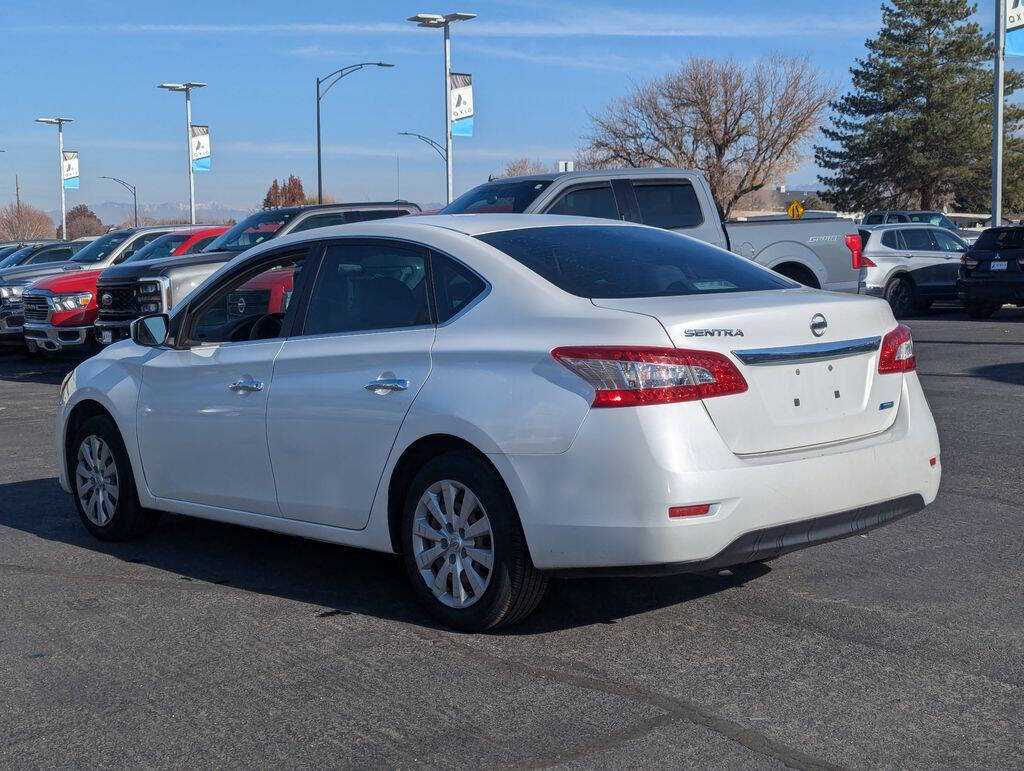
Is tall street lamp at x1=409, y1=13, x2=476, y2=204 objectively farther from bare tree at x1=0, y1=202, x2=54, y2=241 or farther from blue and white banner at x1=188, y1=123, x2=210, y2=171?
bare tree at x1=0, y1=202, x2=54, y2=241

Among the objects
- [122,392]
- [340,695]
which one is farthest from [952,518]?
[122,392]

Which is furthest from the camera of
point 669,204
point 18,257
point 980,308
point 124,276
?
point 18,257

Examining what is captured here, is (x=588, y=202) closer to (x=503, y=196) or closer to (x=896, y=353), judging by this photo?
(x=503, y=196)

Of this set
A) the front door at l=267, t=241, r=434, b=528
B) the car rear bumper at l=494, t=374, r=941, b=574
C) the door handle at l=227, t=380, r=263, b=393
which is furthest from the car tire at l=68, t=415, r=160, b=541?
the car rear bumper at l=494, t=374, r=941, b=574

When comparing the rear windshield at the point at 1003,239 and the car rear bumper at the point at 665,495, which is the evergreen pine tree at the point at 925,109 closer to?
the rear windshield at the point at 1003,239

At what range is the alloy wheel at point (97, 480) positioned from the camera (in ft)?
22.4

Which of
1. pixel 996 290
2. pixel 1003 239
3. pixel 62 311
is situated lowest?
pixel 62 311

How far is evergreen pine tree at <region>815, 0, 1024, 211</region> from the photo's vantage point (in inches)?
2461

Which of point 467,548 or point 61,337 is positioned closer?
point 467,548

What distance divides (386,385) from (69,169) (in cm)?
6172

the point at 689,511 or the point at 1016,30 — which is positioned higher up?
the point at 1016,30

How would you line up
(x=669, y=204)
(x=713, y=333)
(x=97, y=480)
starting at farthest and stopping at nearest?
(x=669, y=204) < (x=97, y=480) < (x=713, y=333)

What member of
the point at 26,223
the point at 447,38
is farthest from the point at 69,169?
the point at 26,223

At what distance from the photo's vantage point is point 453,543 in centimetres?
504
